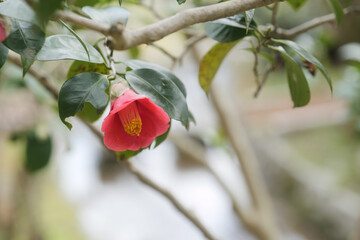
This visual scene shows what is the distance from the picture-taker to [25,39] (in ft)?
1.32

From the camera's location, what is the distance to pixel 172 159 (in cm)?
382

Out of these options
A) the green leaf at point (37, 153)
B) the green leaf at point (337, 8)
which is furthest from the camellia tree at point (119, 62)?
the green leaf at point (37, 153)

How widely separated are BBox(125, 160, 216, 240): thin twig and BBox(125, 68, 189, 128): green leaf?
352mm

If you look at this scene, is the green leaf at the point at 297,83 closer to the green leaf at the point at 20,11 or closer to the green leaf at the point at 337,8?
the green leaf at the point at 337,8

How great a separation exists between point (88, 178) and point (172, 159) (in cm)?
86

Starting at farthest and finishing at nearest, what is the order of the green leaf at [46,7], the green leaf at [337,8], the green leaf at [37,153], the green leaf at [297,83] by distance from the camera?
the green leaf at [37,153], the green leaf at [337,8], the green leaf at [297,83], the green leaf at [46,7]

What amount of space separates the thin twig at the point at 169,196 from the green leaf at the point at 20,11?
46cm

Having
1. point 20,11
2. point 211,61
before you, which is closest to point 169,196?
point 211,61

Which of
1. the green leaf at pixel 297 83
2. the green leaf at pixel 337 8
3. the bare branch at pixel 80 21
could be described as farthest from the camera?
the green leaf at pixel 337 8

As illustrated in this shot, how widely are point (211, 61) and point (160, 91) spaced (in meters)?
0.19

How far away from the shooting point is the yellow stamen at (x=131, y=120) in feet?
1.53

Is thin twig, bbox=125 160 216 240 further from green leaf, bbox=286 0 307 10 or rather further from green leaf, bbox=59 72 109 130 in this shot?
green leaf, bbox=286 0 307 10

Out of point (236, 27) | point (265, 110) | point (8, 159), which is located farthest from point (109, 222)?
point (236, 27)

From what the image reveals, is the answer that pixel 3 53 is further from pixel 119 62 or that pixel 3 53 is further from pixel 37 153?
pixel 37 153
